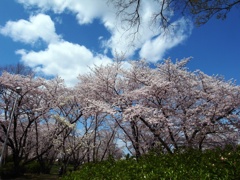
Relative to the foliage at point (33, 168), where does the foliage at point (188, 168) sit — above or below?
below

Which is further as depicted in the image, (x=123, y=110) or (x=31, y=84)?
(x=31, y=84)

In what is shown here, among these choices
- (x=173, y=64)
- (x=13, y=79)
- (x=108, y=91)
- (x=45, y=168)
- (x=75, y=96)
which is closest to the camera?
(x=173, y=64)

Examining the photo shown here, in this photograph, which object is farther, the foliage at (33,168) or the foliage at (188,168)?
the foliage at (33,168)

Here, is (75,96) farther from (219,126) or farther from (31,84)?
(219,126)

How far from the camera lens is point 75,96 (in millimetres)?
23766

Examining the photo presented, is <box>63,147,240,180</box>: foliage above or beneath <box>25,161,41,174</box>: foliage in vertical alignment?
beneath

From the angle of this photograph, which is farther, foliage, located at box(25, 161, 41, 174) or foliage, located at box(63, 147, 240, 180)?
foliage, located at box(25, 161, 41, 174)

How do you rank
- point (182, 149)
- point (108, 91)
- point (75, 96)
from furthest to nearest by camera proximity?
1. point (75, 96)
2. point (108, 91)
3. point (182, 149)

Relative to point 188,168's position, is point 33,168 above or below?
above

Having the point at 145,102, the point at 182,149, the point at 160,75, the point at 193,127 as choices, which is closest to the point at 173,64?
the point at 160,75

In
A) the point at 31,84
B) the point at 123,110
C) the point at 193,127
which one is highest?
the point at 31,84

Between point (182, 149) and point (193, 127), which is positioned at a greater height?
point (193, 127)

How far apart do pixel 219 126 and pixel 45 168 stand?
22615mm

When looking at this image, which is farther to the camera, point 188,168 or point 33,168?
point 33,168
